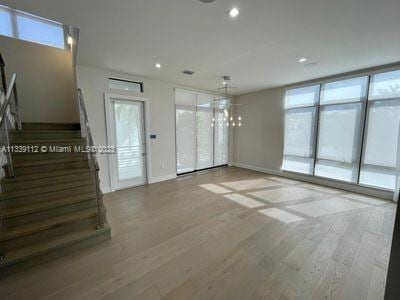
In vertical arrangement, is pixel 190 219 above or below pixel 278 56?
below

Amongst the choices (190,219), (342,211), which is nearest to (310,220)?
(342,211)

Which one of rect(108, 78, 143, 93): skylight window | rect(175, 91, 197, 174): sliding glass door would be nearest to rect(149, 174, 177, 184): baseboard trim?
rect(175, 91, 197, 174): sliding glass door

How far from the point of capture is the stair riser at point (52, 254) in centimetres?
185

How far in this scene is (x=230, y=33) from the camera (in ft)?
8.05

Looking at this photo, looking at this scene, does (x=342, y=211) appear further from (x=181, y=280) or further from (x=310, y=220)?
(x=181, y=280)

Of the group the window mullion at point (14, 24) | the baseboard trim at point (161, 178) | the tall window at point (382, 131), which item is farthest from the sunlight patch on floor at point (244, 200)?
the window mullion at point (14, 24)

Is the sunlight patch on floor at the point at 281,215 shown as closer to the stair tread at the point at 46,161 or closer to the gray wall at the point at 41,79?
the stair tread at the point at 46,161

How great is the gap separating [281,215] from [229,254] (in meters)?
1.45

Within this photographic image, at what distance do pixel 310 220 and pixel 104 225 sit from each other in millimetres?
3234

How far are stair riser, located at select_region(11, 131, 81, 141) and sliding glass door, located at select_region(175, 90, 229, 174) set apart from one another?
2.67m

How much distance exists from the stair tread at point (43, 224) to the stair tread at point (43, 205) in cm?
15

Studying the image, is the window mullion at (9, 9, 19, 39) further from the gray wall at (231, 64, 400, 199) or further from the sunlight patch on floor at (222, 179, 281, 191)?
the gray wall at (231, 64, 400, 199)

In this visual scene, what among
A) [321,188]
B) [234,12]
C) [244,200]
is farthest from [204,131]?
[234,12]

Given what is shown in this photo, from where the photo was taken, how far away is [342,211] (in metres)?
3.23
